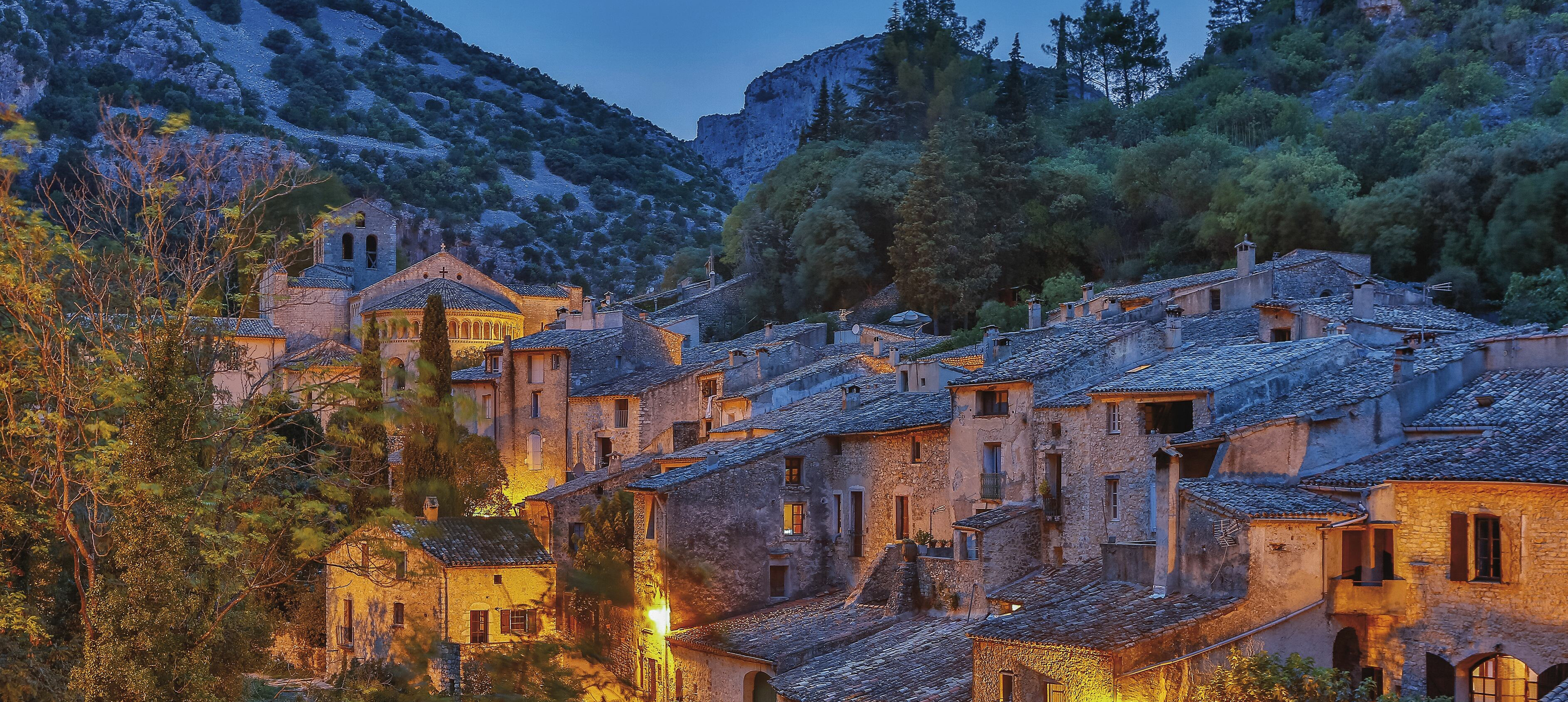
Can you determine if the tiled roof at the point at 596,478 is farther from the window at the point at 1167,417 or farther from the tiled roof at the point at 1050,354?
the window at the point at 1167,417

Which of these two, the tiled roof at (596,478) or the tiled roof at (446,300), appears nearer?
the tiled roof at (596,478)

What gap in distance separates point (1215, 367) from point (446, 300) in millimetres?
39535

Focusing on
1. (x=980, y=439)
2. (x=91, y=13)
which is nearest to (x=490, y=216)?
(x=91, y=13)

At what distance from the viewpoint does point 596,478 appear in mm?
42500

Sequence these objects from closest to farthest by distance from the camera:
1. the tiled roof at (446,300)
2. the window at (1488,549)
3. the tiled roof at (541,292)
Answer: the window at (1488,549), the tiled roof at (446,300), the tiled roof at (541,292)

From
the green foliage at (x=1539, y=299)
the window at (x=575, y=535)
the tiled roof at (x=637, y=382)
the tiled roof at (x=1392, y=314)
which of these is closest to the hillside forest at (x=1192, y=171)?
the green foliage at (x=1539, y=299)

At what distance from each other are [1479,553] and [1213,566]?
358cm

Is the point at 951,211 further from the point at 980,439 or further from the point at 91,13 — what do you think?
the point at 91,13

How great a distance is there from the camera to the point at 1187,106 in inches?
3002

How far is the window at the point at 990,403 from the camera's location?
30.7 metres

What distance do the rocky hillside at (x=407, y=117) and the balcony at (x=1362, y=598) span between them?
75686 millimetres

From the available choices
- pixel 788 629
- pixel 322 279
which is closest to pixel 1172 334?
pixel 788 629

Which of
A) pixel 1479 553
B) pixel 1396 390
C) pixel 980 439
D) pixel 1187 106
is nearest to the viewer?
pixel 1479 553

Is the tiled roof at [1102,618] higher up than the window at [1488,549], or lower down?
lower down
